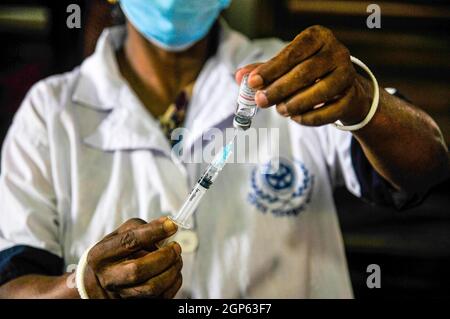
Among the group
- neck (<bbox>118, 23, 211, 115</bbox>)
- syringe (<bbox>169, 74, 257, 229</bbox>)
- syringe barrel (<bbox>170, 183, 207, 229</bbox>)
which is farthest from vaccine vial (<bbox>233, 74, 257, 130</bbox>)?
neck (<bbox>118, 23, 211, 115</bbox>)

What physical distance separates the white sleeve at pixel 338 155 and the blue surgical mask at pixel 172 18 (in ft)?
1.02

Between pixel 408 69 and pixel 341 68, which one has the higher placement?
pixel 341 68

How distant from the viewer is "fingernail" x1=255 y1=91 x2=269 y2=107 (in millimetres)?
767

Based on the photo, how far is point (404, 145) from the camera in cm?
96

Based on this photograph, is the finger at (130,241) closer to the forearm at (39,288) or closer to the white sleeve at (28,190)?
the forearm at (39,288)

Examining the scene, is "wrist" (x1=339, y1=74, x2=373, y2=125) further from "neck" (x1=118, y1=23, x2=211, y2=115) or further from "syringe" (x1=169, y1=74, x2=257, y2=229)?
"neck" (x1=118, y1=23, x2=211, y2=115)

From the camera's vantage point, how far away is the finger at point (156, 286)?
797 mm

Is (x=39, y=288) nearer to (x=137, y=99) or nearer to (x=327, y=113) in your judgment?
(x=137, y=99)

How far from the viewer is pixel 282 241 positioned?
44.8 inches

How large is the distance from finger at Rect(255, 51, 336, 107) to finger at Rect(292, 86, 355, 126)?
0.04 m

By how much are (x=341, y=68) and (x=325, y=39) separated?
44 millimetres
